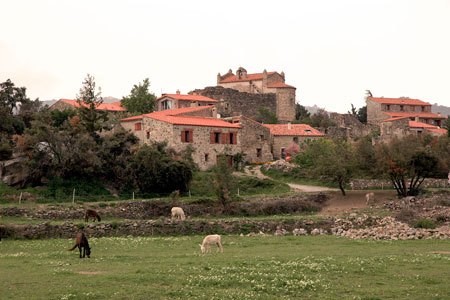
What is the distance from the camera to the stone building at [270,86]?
10869 cm

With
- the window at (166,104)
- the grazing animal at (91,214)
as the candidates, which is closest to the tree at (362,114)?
the window at (166,104)

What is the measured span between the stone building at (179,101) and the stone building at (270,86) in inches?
607

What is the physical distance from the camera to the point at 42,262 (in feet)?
86.0

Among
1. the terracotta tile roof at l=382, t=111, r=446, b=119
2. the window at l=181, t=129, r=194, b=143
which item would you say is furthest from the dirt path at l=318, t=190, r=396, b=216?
the terracotta tile roof at l=382, t=111, r=446, b=119

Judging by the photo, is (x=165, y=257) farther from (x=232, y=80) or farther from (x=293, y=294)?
(x=232, y=80)

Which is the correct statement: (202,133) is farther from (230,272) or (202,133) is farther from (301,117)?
(230,272)

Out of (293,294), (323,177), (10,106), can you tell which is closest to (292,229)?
(323,177)

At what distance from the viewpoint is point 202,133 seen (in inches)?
2815

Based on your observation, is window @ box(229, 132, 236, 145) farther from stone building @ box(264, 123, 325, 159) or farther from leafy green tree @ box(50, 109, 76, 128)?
leafy green tree @ box(50, 109, 76, 128)

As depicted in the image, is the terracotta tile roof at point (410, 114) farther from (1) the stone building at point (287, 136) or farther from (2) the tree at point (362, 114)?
(1) the stone building at point (287, 136)

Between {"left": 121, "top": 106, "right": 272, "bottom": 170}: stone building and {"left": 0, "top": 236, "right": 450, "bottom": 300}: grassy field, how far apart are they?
121 feet

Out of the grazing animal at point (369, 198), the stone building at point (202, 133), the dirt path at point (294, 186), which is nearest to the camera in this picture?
the grazing animal at point (369, 198)

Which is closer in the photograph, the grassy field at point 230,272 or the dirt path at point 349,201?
the grassy field at point 230,272

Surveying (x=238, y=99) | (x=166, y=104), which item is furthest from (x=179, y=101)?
(x=238, y=99)
